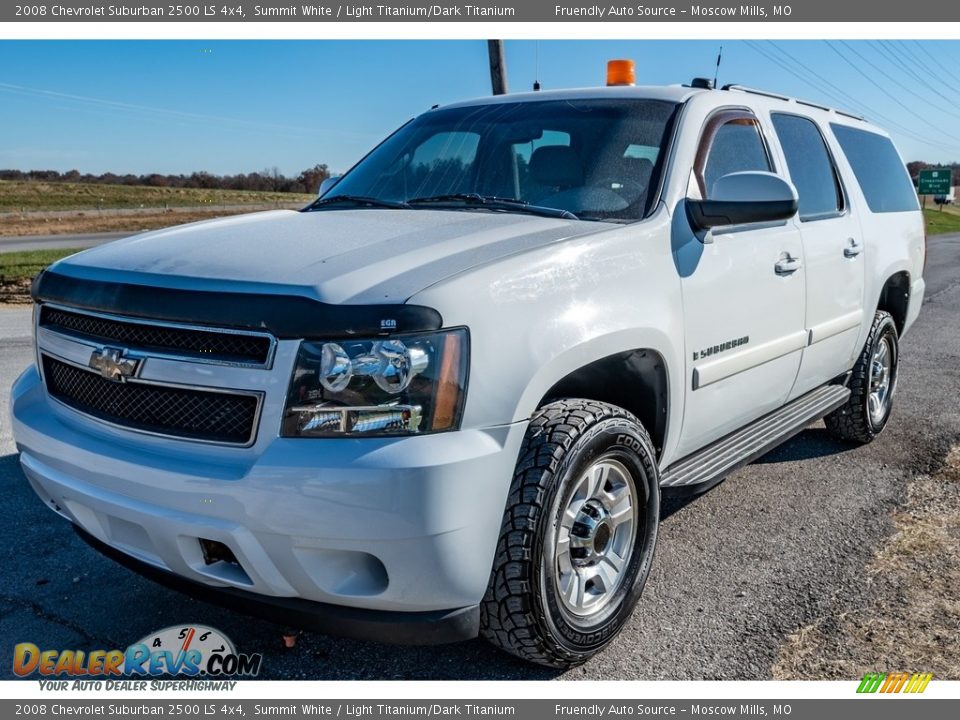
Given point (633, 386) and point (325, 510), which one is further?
point (633, 386)

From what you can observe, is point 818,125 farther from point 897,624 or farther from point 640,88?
point 897,624

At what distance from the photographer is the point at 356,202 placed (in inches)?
149

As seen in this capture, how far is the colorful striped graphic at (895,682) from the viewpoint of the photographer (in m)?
2.63

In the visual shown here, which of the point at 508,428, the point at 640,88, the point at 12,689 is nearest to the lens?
the point at 508,428

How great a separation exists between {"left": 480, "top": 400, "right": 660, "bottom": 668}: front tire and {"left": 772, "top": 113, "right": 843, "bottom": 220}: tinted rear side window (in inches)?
77.7

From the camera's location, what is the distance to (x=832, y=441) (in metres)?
5.38

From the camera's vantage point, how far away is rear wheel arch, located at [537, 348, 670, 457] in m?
2.88

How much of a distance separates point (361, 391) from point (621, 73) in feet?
9.34

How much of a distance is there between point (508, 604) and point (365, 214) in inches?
67.4

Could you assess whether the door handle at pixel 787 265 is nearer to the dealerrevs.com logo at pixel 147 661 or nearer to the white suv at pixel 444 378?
the white suv at pixel 444 378

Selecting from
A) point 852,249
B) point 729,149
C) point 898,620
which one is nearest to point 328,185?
point 729,149

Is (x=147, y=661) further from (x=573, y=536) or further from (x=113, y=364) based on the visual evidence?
(x=573, y=536)

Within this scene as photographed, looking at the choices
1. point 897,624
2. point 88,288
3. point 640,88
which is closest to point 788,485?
point 897,624

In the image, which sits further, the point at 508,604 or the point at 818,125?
the point at 818,125
